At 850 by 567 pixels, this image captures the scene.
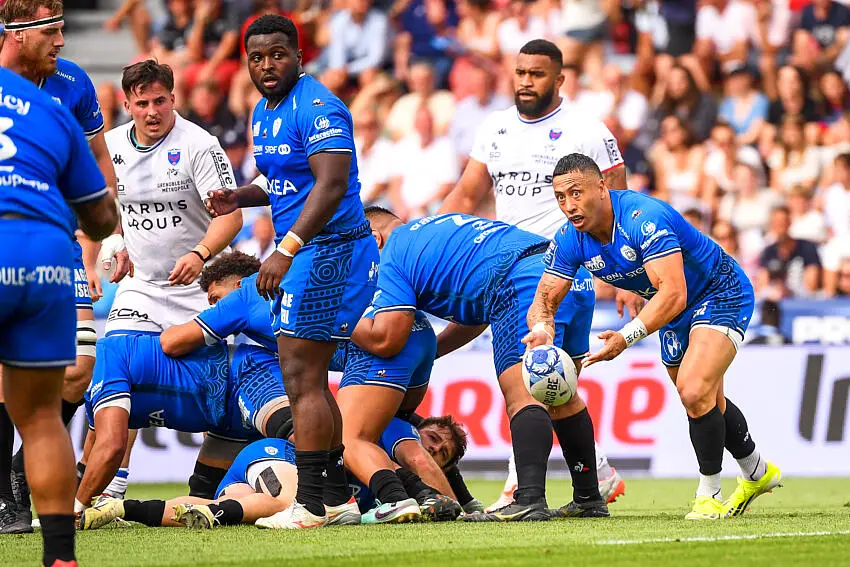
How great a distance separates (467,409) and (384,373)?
444 centimetres

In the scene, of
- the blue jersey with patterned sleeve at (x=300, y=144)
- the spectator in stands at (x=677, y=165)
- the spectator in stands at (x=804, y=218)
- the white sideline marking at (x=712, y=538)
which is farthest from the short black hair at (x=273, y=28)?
the spectator in stands at (x=677, y=165)

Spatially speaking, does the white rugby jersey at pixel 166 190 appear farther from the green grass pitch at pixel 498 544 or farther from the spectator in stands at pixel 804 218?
the spectator in stands at pixel 804 218

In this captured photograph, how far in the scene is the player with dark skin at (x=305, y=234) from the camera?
667 centimetres

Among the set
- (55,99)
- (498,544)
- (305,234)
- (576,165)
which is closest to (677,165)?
(576,165)

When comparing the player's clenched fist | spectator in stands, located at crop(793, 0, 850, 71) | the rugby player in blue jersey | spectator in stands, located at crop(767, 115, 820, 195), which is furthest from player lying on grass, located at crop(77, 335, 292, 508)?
spectator in stands, located at crop(793, 0, 850, 71)

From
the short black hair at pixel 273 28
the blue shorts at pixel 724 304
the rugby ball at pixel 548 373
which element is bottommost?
the rugby ball at pixel 548 373

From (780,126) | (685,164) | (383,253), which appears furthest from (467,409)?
(780,126)

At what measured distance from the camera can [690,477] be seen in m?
12.1

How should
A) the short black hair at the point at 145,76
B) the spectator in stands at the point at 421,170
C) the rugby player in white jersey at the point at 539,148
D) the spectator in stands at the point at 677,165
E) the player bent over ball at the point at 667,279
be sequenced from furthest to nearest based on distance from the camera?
the spectator in stands at the point at 421,170
the spectator in stands at the point at 677,165
the rugby player in white jersey at the point at 539,148
the short black hair at the point at 145,76
the player bent over ball at the point at 667,279

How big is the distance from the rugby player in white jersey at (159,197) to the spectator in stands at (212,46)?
31.6 feet

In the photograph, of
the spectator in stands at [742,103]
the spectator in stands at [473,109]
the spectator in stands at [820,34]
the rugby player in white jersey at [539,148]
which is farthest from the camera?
the spectator in stands at [473,109]

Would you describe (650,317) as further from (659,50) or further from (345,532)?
(659,50)

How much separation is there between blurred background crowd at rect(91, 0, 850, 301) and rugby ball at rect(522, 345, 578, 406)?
24.2 feet

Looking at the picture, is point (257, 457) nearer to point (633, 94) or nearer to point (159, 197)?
point (159, 197)
